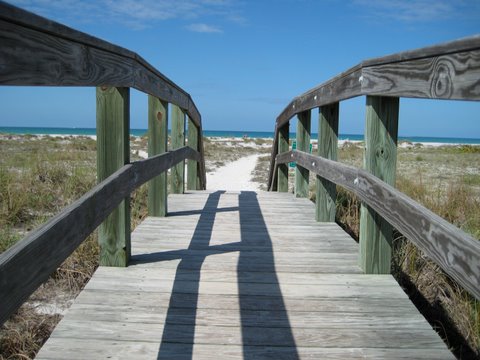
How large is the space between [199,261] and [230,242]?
0.65m

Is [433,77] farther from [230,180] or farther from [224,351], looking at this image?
[230,180]

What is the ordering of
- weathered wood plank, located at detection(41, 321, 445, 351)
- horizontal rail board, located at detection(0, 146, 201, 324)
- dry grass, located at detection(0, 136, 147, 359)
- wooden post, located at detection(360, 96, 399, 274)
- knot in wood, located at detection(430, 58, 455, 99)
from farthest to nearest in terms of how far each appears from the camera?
1. wooden post, located at detection(360, 96, 399, 274)
2. dry grass, located at detection(0, 136, 147, 359)
3. weathered wood plank, located at detection(41, 321, 445, 351)
4. knot in wood, located at detection(430, 58, 455, 99)
5. horizontal rail board, located at detection(0, 146, 201, 324)

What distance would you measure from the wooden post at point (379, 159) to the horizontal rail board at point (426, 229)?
0.12m

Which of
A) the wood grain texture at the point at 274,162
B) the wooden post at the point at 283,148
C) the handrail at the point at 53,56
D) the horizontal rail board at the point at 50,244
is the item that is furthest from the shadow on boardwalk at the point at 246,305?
the wood grain texture at the point at 274,162

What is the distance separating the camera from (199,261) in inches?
132

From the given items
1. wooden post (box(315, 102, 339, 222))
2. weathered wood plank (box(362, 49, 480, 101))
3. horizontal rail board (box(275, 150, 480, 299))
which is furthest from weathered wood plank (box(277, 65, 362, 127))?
horizontal rail board (box(275, 150, 480, 299))

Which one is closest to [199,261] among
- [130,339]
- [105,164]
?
[105,164]

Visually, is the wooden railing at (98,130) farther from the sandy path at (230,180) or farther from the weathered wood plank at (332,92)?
the sandy path at (230,180)

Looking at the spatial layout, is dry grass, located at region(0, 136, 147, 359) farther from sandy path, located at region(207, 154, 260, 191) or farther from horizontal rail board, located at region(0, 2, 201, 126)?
sandy path, located at region(207, 154, 260, 191)

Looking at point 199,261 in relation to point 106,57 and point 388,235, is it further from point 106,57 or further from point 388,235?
point 106,57

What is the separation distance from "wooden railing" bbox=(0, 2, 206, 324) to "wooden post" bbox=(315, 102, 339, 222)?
58.5 inches

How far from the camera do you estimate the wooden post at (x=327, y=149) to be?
4.44 m

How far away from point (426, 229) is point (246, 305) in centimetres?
111

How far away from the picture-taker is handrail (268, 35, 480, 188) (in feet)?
5.08
